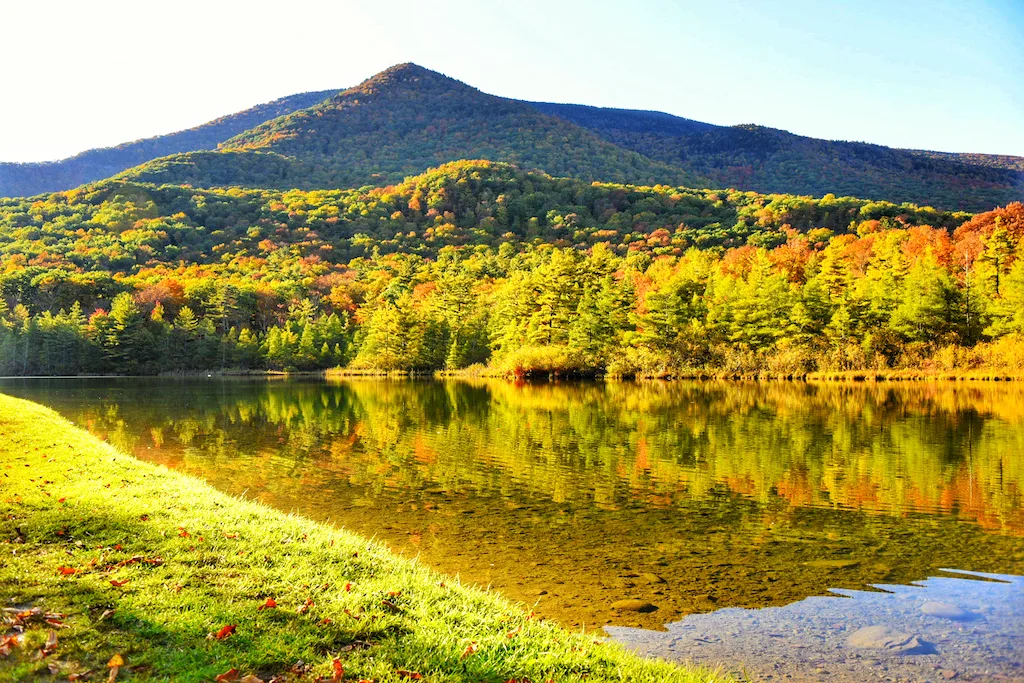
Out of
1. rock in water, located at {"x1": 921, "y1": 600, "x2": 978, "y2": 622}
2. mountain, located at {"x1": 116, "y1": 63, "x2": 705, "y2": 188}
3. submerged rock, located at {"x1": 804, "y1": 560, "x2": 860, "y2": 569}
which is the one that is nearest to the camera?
rock in water, located at {"x1": 921, "y1": 600, "x2": 978, "y2": 622}

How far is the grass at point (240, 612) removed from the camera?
469 centimetres

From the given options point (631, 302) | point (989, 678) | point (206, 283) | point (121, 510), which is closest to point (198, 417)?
point (121, 510)

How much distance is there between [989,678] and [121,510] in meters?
9.27

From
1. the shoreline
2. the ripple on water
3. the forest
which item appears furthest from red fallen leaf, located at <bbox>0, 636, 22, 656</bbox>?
the forest

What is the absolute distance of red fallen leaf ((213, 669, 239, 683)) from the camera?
4410 millimetres

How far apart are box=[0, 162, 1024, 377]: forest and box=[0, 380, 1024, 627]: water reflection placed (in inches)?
801

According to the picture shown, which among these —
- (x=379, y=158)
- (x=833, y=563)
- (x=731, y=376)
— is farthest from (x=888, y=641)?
(x=379, y=158)

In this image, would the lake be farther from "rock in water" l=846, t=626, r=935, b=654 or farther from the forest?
the forest

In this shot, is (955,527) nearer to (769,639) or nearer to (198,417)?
(769,639)

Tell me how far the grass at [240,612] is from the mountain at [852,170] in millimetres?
147749

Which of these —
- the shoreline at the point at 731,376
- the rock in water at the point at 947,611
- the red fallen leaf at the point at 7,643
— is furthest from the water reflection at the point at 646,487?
the shoreline at the point at 731,376

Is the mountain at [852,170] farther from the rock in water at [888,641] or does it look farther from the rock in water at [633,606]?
the rock in water at [633,606]

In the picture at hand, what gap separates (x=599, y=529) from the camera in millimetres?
10789

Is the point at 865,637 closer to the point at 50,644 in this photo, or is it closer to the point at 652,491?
the point at 652,491
